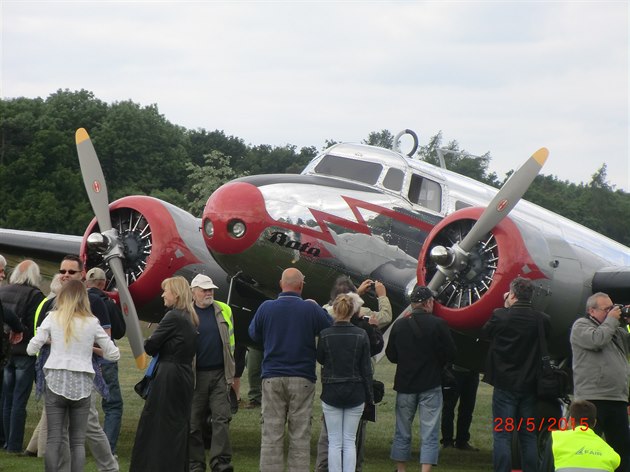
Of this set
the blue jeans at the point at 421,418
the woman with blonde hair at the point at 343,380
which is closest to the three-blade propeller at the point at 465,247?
the blue jeans at the point at 421,418

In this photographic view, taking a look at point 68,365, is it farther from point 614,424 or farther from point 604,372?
point 614,424

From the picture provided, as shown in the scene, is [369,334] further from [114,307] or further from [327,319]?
[114,307]

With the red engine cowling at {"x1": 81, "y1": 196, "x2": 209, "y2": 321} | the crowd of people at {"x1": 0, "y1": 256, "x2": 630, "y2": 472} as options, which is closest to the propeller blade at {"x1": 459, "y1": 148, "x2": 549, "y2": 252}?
the crowd of people at {"x1": 0, "y1": 256, "x2": 630, "y2": 472}

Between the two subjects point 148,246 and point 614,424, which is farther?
point 148,246

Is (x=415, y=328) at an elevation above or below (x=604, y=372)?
above

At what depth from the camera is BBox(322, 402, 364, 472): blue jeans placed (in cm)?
956

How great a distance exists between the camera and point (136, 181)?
6238 cm

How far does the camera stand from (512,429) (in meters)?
10.2

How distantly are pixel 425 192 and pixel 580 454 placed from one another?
21.5ft

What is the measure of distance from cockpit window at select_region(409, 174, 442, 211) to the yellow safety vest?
628 centimetres

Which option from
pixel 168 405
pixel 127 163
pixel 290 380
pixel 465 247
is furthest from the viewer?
pixel 127 163

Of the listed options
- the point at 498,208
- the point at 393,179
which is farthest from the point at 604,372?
the point at 393,179

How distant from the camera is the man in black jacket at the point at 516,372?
1009cm
